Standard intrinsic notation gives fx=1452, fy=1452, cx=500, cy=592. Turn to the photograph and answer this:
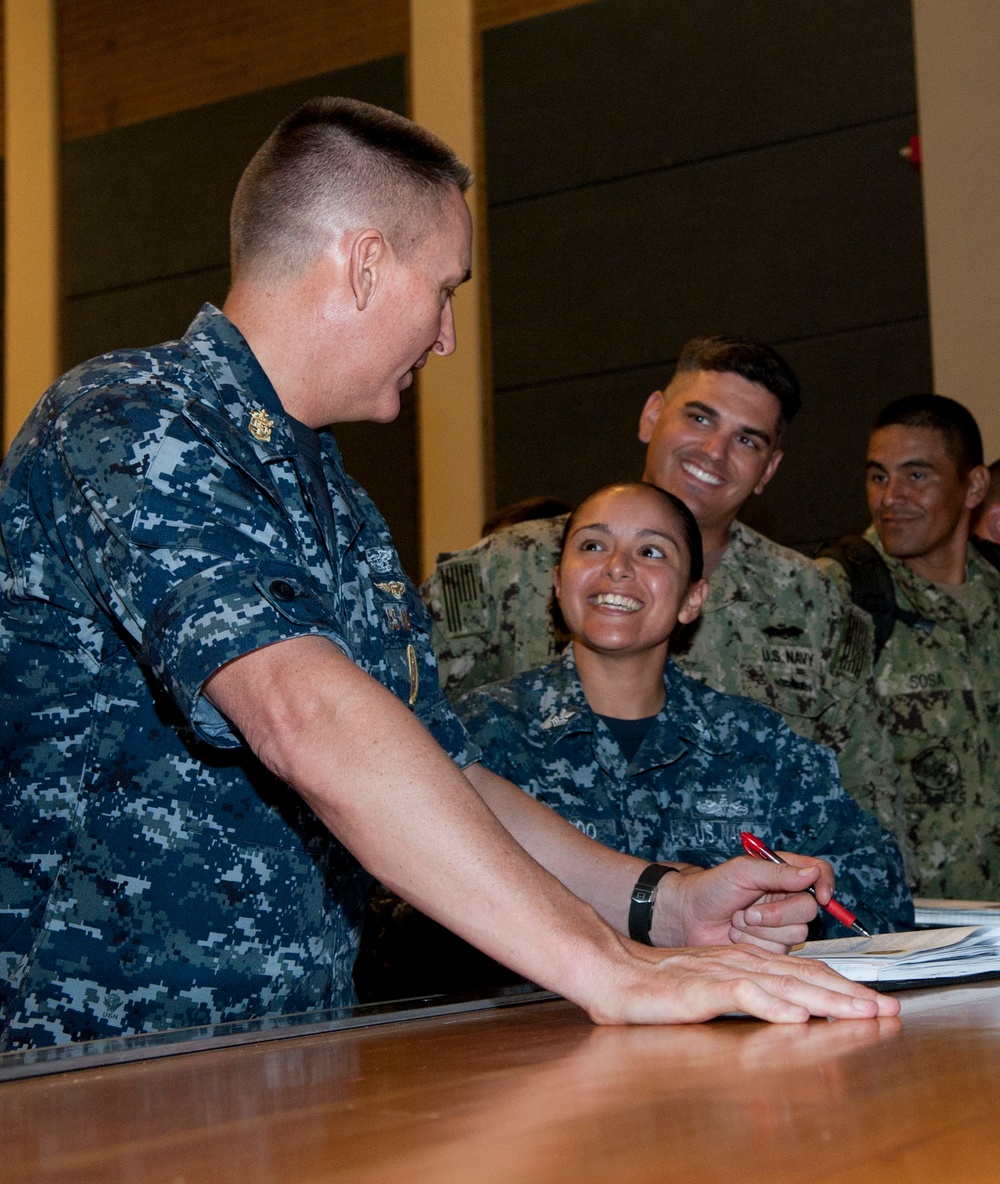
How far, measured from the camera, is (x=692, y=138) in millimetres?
4465

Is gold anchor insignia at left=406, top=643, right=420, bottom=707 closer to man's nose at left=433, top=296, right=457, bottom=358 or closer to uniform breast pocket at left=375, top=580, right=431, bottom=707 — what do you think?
uniform breast pocket at left=375, top=580, right=431, bottom=707

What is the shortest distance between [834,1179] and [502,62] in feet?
15.5

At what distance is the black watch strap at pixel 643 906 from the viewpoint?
54.1 inches

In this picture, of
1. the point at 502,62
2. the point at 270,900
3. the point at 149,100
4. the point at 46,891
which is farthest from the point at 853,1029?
the point at 149,100

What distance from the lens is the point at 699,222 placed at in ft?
14.6

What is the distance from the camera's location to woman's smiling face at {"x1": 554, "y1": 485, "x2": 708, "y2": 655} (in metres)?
2.19

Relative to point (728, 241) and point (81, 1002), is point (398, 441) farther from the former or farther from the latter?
point (81, 1002)

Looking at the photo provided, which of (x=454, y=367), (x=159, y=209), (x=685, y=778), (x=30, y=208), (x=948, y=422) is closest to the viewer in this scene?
(x=685, y=778)

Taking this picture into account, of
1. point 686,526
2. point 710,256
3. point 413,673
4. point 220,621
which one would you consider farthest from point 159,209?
point 220,621

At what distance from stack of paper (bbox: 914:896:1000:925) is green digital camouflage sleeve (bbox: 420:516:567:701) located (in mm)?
916

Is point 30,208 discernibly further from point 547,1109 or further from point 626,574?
point 547,1109

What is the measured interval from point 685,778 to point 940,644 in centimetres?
128

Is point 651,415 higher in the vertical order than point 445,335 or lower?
higher

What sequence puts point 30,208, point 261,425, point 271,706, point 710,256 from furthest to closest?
point 30,208 < point 710,256 < point 261,425 < point 271,706
